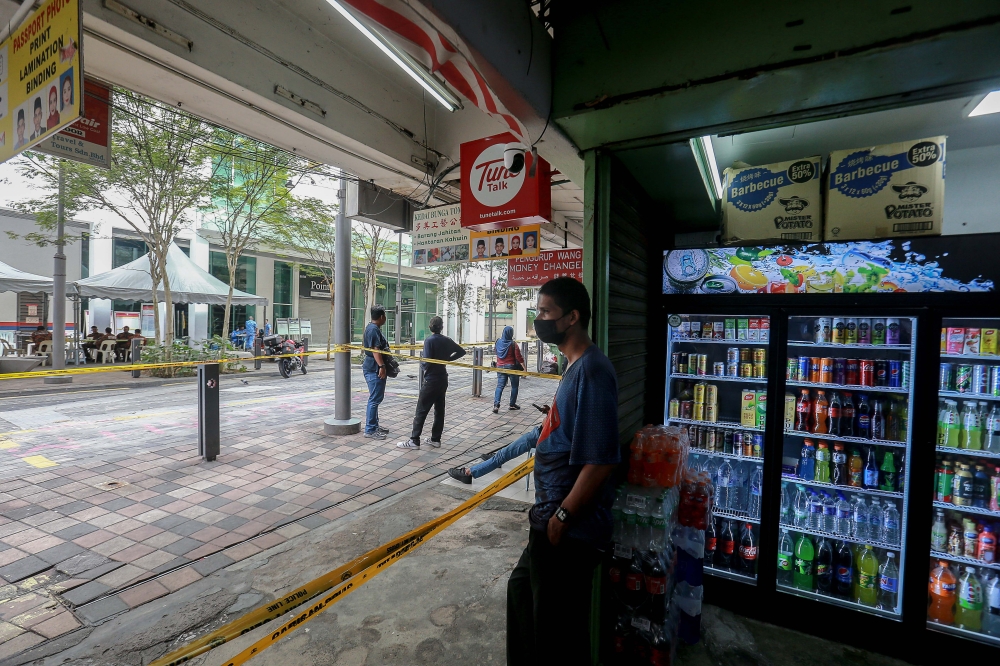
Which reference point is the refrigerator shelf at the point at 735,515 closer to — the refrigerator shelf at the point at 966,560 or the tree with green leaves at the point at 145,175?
the refrigerator shelf at the point at 966,560

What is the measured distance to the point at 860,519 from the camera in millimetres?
3307

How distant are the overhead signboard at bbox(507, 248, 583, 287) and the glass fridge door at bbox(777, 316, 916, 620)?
451cm

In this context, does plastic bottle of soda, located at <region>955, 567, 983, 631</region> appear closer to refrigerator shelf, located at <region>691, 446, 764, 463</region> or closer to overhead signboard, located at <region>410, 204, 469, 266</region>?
refrigerator shelf, located at <region>691, 446, 764, 463</region>

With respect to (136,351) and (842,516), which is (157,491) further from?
Result: (136,351)

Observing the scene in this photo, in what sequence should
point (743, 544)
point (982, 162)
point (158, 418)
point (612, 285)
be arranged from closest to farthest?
point (612, 285) < point (743, 544) < point (982, 162) < point (158, 418)

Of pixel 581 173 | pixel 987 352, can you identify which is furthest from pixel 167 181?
A: pixel 987 352

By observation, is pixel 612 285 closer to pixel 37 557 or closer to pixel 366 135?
pixel 366 135

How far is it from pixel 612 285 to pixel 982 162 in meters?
3.50

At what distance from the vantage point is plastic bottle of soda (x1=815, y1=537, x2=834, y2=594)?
3.22 m

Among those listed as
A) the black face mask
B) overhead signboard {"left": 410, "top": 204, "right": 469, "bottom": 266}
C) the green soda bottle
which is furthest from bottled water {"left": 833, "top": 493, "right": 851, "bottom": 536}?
overhead signboard {"left": 410, "top": 204, "right": 469, "bottom": 266}

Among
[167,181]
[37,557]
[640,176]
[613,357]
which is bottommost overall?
[37,557]

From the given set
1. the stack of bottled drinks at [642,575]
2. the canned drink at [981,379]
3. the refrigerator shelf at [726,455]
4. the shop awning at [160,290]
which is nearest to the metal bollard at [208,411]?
the stack of bottled drinks at [642,575]

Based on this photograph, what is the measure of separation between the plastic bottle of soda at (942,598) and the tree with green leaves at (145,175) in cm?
1286

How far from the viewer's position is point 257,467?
18.7 ft
